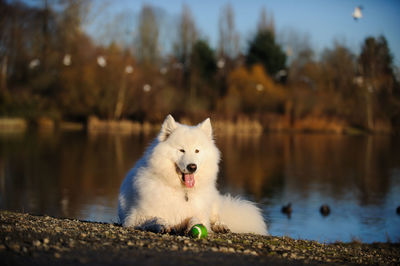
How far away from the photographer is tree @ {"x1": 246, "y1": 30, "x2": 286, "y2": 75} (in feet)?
204

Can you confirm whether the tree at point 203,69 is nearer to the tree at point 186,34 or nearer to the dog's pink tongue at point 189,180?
the tree at point 186,34

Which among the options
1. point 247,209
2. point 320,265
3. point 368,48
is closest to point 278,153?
point 368,48

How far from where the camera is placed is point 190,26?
220 feet

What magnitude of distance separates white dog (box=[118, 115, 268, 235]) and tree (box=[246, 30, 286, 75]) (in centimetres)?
5703

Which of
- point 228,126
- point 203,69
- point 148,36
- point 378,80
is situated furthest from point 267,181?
point 148,36

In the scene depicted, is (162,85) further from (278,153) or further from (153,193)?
(153,193)

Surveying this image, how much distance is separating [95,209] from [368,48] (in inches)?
1080

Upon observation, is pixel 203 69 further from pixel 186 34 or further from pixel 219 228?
pixel 219 228

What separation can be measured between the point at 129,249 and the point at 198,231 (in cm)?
124

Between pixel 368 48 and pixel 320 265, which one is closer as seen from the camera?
pixel 320 265

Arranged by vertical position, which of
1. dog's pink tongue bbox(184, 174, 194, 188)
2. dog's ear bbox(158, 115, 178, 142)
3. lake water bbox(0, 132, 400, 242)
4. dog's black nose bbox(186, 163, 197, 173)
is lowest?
lake water bbox(0, 132, 400, 242)

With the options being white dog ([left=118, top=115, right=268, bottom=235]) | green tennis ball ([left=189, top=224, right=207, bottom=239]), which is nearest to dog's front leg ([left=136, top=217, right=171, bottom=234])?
white dog ([left=118, top=115, right=268, bottom=235])

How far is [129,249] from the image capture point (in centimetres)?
498

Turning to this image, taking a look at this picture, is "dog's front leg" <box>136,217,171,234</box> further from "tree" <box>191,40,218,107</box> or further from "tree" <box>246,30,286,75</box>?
"tree" <box>246,30,286,75</box>
